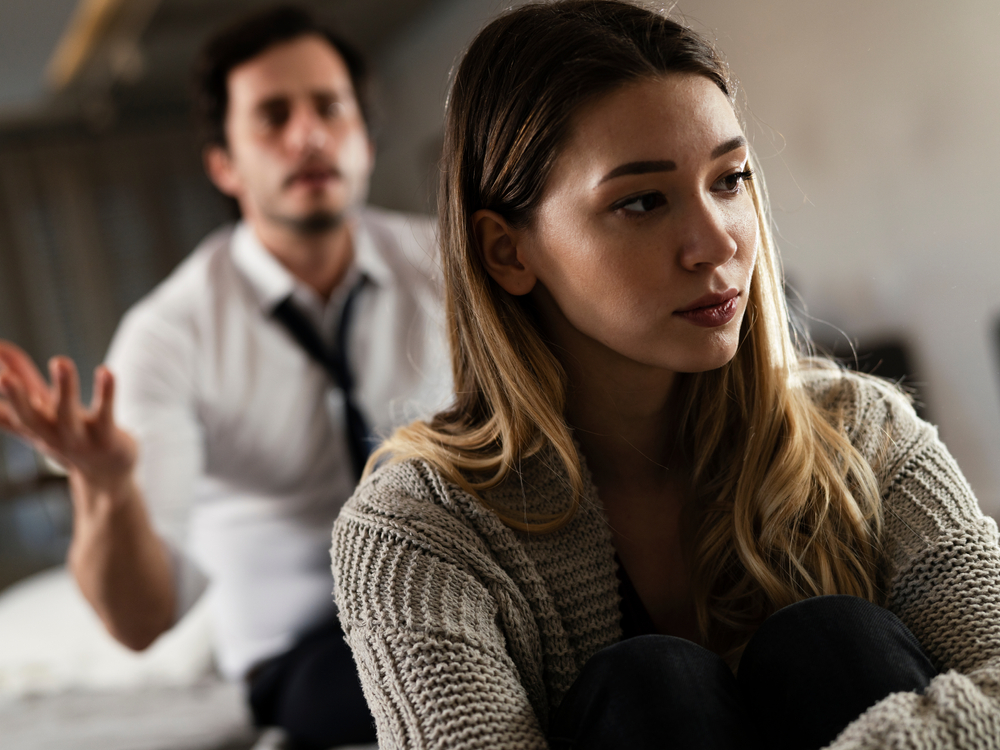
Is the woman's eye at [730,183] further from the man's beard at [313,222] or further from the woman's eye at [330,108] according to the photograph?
the woman's eye at [330,108]

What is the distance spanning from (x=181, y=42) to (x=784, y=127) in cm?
304

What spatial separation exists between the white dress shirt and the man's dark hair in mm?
350

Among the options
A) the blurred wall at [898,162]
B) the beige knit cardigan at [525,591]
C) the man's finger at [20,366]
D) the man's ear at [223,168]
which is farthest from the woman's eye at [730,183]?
the man's ear at [223,168]

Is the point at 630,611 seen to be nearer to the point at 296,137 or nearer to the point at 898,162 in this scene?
the point at 898,162

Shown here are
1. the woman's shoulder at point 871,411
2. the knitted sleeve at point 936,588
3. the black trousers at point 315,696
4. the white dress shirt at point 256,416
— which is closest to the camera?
the knitted sleeve at point 936,588

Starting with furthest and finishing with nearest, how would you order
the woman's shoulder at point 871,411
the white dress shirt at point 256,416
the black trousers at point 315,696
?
1. the white dress shirt at point 256,416
2. the black trousers at point 315,696
3. the woman's shoulder at point 871,411

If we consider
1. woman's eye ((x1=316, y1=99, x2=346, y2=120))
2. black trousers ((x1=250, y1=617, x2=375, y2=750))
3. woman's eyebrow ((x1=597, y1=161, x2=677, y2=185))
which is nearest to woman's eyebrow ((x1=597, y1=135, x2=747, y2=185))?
woman's eyebrow ((x1=597, y1=161, x2=677, y2=185))

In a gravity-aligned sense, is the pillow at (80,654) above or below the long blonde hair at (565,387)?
below

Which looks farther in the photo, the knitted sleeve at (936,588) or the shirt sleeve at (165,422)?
the shirt sleeve at (165,422)

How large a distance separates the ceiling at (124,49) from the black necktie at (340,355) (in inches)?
56.6

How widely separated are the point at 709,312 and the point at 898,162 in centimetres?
34

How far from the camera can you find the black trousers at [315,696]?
1.20 m

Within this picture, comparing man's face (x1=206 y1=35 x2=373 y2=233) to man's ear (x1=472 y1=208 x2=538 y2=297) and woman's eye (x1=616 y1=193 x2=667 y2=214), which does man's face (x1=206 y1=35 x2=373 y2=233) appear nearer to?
man's ear (x1=472 y1=208 x2=538 y2=297)

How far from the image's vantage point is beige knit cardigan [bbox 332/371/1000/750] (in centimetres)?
68
